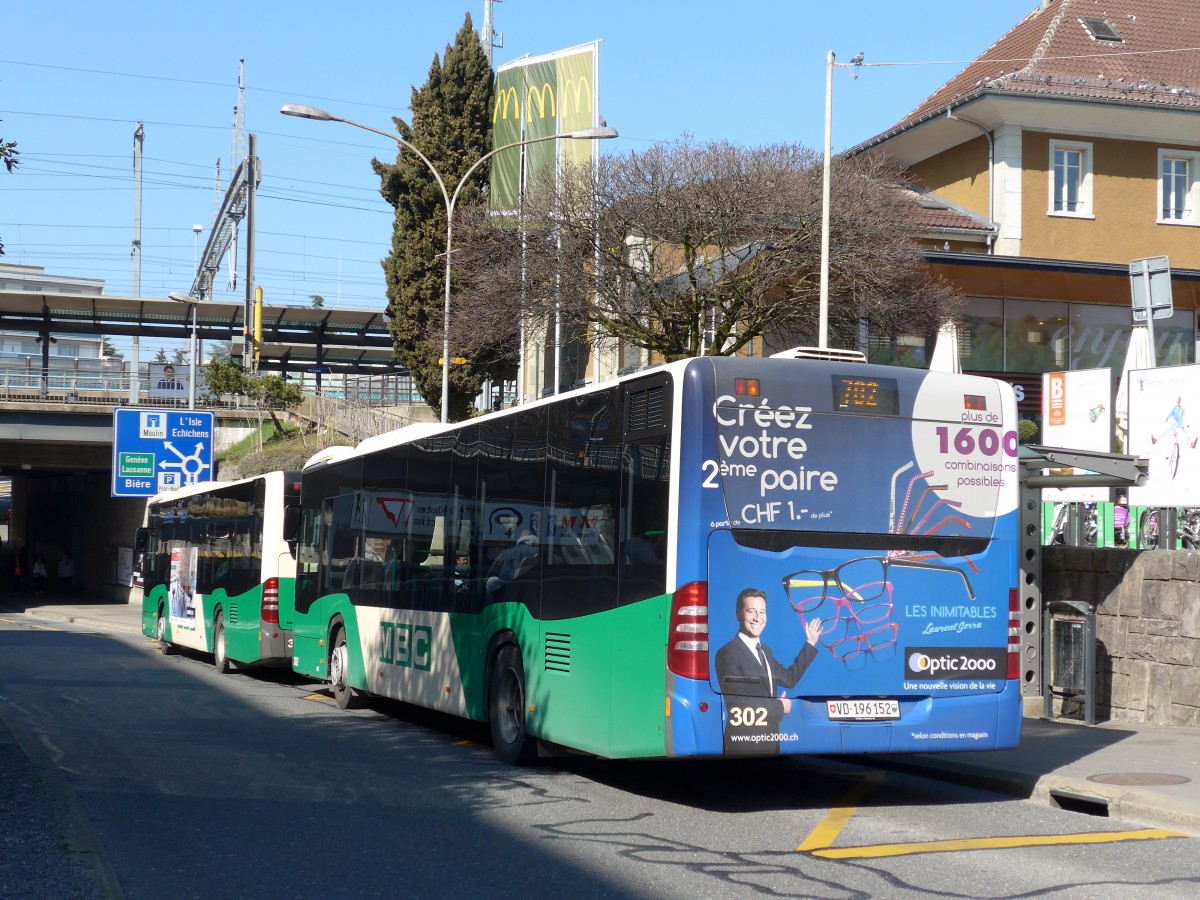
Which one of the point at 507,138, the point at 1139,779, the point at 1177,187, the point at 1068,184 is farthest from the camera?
the point at 1177,187

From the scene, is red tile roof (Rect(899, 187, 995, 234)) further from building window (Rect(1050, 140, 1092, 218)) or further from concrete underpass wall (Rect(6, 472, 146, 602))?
concrete underpass wall (Rect(6, 472, 146, 602))

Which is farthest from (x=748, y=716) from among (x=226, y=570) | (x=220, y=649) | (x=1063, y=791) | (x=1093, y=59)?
(x=1093, y=59)

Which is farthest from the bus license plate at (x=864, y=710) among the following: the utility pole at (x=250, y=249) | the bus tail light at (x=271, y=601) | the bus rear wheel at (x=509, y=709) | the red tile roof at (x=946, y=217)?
the utility pole at (x=250, y=249)

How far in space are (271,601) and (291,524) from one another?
144 centimetres

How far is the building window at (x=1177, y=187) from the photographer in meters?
38.7

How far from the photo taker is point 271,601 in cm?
2048

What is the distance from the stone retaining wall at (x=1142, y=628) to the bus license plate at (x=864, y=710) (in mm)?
4794

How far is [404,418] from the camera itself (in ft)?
165

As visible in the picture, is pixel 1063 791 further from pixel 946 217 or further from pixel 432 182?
pixel 432 182

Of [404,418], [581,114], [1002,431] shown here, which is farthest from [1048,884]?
[404,418]

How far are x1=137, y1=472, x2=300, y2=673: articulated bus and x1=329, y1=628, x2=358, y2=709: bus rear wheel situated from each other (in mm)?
2679

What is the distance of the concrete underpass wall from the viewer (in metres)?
56.1

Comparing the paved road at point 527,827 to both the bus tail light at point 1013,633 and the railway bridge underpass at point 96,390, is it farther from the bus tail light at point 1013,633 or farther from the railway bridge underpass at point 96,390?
the railway bridge underpass at point 96,390

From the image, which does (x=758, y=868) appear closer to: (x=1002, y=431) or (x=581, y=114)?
(x=1002, y=431)
